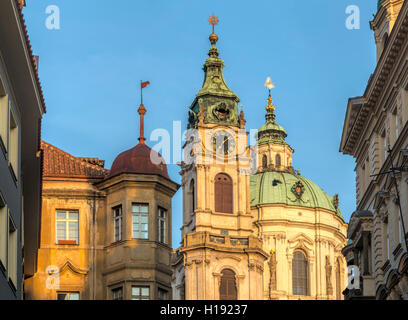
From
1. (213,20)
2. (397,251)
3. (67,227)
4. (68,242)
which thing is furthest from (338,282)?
(68,242)

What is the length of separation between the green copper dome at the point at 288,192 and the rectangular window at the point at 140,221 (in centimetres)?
8667

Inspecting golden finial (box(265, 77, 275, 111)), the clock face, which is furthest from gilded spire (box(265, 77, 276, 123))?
the clock face

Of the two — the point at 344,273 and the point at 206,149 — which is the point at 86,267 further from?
the point at 344,273

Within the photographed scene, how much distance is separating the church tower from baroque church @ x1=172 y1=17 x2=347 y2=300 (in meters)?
0.10

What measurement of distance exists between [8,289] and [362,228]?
106 ft

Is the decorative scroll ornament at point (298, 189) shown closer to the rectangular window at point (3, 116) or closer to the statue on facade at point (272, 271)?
the statue on facade at point (272, 271)

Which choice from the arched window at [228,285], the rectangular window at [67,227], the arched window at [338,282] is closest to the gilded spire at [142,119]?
the rectangular window at [67,227]

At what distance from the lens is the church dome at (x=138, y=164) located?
49.8 m

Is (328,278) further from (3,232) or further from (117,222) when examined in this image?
(3,232)

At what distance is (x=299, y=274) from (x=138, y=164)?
86231 millimetres

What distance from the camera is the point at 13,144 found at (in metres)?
30.5
